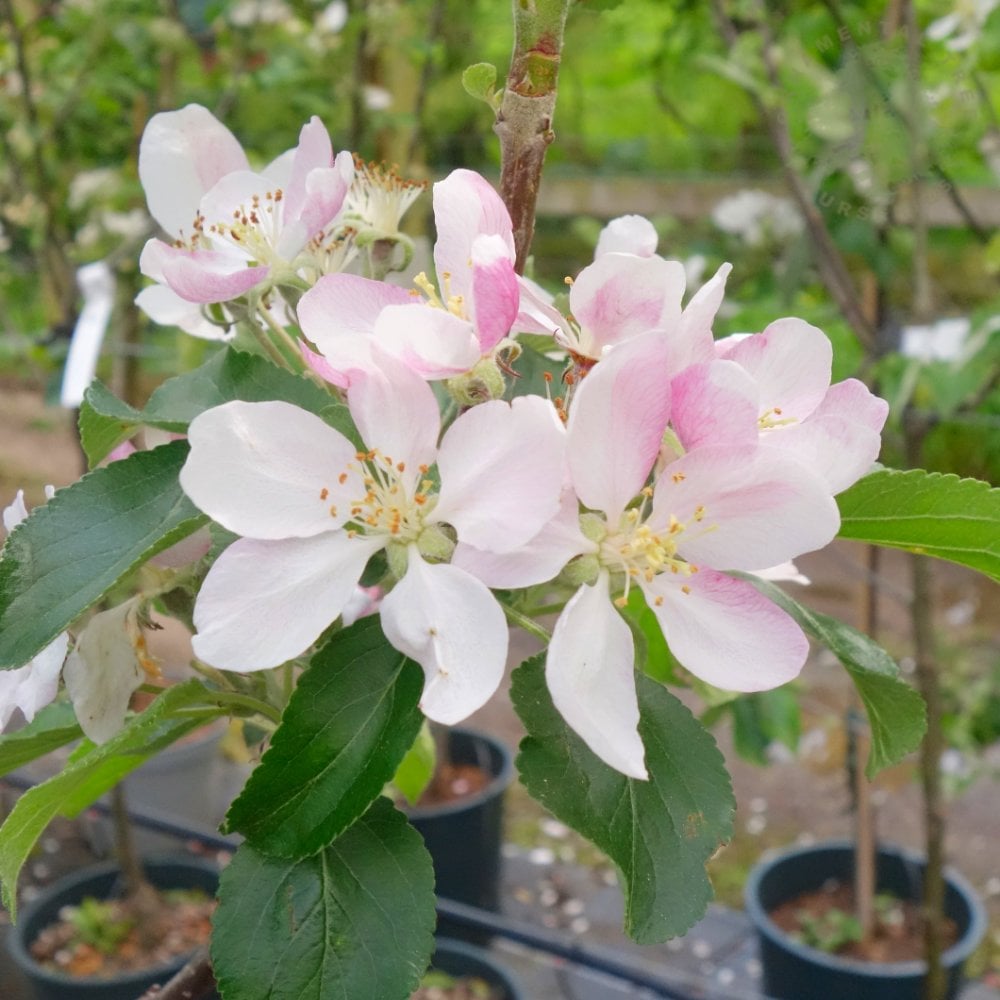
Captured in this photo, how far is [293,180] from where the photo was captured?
588mm

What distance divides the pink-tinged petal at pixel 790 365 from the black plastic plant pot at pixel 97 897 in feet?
4.21

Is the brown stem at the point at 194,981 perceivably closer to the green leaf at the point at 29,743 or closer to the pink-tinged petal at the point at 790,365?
the green leaf at the point at 29,743

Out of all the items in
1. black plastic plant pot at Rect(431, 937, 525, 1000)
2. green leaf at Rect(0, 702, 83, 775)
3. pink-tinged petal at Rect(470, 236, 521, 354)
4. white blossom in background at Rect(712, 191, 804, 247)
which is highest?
pink-tinged petal at Rect(470, 236, 521, 354)

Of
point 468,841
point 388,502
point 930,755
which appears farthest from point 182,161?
point 468,841

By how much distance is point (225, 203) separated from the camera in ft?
2.09

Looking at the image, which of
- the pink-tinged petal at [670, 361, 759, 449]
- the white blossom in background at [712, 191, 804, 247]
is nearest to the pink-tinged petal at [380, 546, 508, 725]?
the pink-tinged petal at [670, 361, 759, 449]

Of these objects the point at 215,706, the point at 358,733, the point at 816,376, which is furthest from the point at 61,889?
the point at 816,376

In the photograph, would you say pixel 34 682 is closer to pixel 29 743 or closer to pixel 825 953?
pixel 29 743

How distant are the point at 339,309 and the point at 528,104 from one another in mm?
131

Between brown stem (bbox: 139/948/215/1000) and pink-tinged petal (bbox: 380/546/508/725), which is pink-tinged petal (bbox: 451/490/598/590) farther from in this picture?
brown stem (bbox: 139/948/215/1000)

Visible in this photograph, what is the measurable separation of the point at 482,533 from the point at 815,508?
0.12 metres

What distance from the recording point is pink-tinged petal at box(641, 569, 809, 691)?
19.9 inches

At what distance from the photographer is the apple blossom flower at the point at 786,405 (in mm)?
479

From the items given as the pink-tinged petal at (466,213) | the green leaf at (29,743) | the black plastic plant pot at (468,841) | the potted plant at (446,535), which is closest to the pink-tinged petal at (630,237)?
the potted plant at (446,535)
